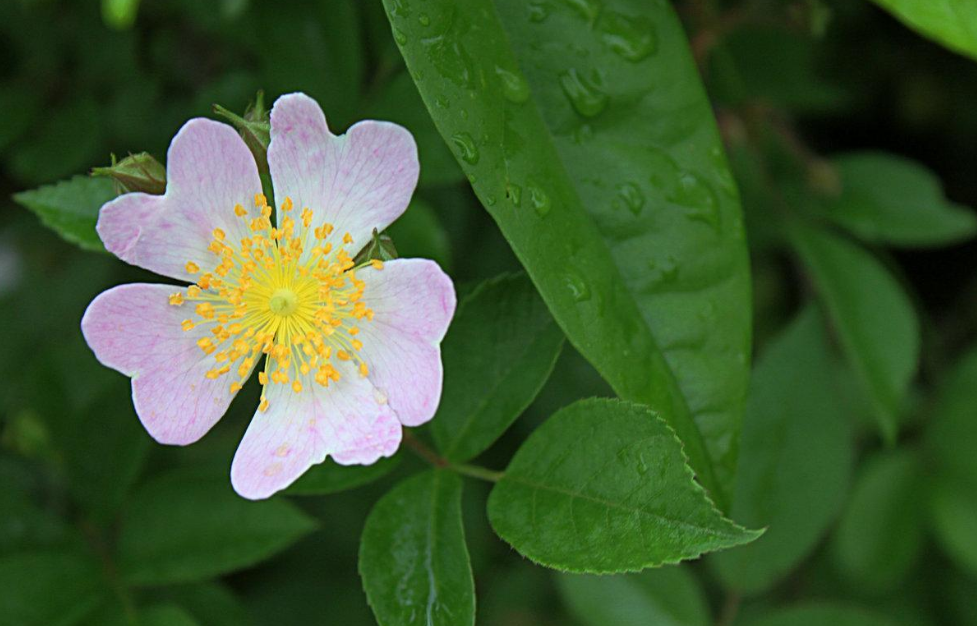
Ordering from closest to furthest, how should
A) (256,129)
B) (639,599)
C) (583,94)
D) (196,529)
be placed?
1. (256,129)
2. (583,94)
3. (196,529)
4. (639,599)

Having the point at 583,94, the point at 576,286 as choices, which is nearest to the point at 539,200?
the point at 576,286

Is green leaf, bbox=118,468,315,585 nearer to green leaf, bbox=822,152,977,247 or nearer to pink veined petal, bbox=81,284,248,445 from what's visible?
pink veined petal, bbox=81,284,248,445

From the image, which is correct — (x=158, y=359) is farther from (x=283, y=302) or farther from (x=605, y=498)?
(x=605, y=498)

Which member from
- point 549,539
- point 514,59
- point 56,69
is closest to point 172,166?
point 514,59

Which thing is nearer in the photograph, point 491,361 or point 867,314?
point 491,361

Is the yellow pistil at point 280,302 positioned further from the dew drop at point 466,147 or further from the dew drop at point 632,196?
the dew drop at point 632,196

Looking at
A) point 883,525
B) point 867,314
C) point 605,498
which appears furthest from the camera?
point 883,525

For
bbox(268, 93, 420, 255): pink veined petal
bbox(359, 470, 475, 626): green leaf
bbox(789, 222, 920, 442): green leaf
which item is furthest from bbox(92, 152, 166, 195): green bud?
bbox(789, 222, 920, 442): green leaf
